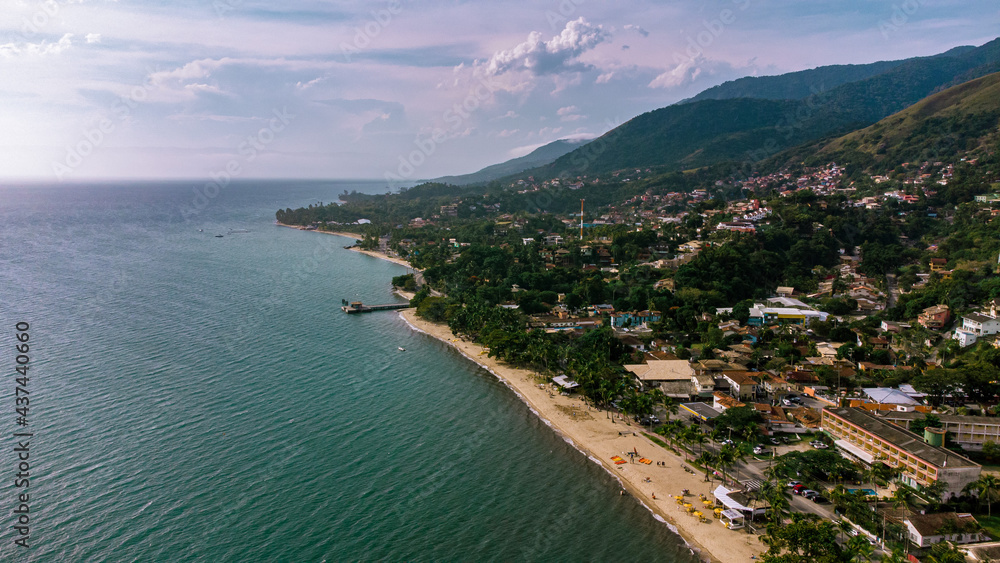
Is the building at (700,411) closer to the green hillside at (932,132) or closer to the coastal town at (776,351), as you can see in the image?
the coastal town at (776,351)

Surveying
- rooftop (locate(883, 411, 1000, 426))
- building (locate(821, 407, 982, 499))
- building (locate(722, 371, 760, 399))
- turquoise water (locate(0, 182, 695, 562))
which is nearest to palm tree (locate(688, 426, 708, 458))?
→ turquoise water (locate(0, 182, 695, 562))

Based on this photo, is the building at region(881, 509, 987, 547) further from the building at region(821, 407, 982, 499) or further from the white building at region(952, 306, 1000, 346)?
the white building at region(952, 306, 1000, 346)

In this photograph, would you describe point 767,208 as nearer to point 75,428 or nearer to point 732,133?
point 75,428

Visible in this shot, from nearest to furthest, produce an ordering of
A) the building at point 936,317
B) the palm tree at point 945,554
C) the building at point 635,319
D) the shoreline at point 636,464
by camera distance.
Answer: the palm tree at point 945,554, the shoreline at point 636,464, the building at point 936,317, the building at point 635,319

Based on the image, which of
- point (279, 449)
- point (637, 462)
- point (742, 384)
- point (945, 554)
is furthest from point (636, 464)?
point (279, 449)

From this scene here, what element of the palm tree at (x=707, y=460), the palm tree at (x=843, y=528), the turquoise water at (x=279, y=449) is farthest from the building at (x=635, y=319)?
the palm tree at (x=843, y=528)

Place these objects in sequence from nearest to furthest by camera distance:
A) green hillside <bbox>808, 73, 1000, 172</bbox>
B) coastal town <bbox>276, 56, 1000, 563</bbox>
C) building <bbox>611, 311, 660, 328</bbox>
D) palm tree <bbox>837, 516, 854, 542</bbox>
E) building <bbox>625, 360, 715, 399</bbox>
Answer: palm tree <bbox>837, 516, 854, 542</bbox> < coastal town <bbox>276, 56, 1000, 563</bbox> < building <bbox>625, 360, 715, 399</bbox> < building <bbox>611, 311, 660, 328</bbox> < green hillside <bbox>808, 73, 1000, 172</bbox>
